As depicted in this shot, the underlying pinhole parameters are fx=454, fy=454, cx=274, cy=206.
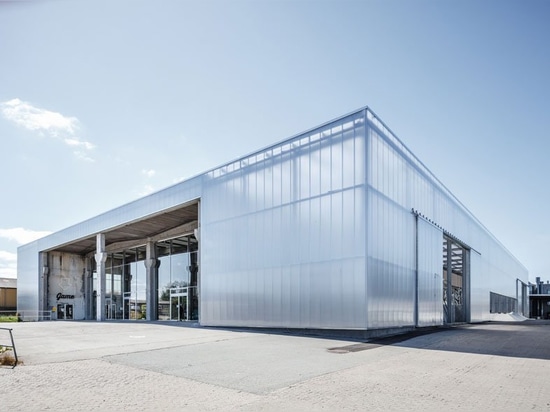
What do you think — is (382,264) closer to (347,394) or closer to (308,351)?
(308,351)

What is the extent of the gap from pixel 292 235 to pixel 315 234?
1.39 m

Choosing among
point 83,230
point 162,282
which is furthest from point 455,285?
point 83,230

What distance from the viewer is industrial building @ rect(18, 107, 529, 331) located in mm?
17953

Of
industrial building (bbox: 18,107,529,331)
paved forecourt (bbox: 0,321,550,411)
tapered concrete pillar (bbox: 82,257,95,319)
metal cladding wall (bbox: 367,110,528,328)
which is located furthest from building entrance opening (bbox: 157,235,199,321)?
paved forecourt (bbox: 0,321,550,411)

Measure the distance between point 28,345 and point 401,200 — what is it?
52.8 feet

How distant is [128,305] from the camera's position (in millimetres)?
40750

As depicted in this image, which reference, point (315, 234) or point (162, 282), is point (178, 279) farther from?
point (315, 234)

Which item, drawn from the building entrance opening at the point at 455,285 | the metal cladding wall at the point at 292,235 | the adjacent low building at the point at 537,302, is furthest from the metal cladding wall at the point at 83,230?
the adjacent low building at the point at 537,302

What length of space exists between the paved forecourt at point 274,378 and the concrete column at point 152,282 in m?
22.6

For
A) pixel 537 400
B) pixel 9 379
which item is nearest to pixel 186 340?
pixel 9 379

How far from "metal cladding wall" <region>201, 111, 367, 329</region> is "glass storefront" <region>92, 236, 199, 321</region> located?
8.23 m

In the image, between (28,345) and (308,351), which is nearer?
(308,351)

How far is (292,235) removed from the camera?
20.1 metres

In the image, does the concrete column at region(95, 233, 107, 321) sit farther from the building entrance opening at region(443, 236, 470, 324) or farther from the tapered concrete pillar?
the building entrance opening at region(443, 236, 470, 324)
